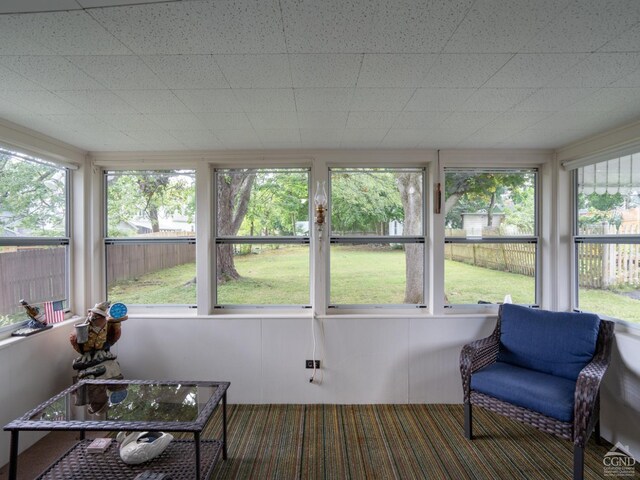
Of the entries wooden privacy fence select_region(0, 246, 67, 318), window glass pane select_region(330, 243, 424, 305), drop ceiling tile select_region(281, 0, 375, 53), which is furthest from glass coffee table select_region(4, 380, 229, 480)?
drop ceiling tile select_region(281, 0, 375, 53)

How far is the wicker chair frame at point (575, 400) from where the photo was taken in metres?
1.84

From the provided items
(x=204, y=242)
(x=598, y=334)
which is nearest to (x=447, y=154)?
(x=598, y=334)

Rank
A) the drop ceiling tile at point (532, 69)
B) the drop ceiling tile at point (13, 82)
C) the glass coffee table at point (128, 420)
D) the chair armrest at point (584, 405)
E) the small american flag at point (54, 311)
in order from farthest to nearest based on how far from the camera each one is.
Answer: the small american flag at point (54, 311), the chair armrest at point (584, 405), the glass coffee table at point (128, 420), the drop ceiling tile at point (13, 82), the drop ceiling tile at point (532, 69)

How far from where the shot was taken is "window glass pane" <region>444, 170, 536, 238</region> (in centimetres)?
300

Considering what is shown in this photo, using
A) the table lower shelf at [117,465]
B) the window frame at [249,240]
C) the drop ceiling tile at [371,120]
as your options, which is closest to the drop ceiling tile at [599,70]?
the drop ceiling tile at [371,120]

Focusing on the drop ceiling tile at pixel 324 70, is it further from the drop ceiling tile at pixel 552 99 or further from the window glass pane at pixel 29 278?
the window glass pane at pixel 29 278

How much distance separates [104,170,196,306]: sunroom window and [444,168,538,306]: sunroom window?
8.60 feet

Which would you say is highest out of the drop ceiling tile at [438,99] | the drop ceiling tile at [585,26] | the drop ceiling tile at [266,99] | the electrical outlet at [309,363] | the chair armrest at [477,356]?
the drop ceiling tile at [266,99]

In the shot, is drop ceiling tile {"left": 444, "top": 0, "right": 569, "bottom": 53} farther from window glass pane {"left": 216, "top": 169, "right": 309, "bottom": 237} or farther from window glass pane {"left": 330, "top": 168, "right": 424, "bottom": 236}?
window glass pane {"left": 216, "top": 169, "right": 309, "bottom": 237}

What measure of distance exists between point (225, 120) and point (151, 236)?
1.59 meters

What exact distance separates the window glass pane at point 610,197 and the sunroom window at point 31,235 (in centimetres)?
471

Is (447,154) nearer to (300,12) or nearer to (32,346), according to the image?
(300,12)

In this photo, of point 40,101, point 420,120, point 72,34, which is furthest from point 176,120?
point 420,120

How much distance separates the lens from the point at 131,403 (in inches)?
76.0
